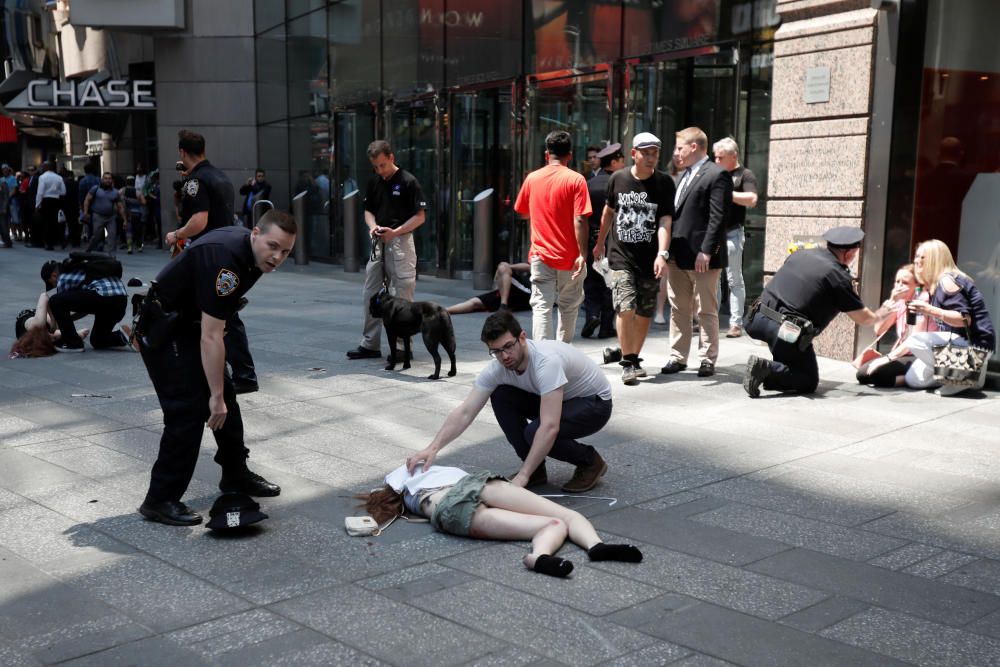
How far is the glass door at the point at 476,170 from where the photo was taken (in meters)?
15.3

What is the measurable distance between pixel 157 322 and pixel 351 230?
1433cm

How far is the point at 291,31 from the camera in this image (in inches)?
872

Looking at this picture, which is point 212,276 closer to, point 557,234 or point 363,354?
point 557,234

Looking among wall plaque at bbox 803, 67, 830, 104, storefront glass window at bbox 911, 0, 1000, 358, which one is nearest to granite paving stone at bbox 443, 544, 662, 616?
storefront glass window at bbox 911, 0, 1000, 358

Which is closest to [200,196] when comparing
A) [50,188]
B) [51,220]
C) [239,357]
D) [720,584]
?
[239,357]

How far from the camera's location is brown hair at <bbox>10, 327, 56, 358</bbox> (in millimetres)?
9711

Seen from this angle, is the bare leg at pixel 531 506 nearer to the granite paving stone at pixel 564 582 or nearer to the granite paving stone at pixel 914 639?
the granite paving stone at pixel 564 582

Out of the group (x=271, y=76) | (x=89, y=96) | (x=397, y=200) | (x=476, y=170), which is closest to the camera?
(x=397, y=200)

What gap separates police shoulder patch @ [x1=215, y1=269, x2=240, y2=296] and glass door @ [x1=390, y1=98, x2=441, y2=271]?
40.4ft

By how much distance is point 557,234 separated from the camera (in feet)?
26.3

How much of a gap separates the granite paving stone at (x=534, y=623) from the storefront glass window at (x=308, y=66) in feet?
58.4

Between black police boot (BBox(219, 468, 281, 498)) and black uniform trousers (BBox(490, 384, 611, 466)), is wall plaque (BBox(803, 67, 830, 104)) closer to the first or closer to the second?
black uniform trousers (BBox(490, 384, 611, 466))

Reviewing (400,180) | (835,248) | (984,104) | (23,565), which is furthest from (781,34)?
(23,565)

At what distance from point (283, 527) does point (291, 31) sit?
1892 centimetres
